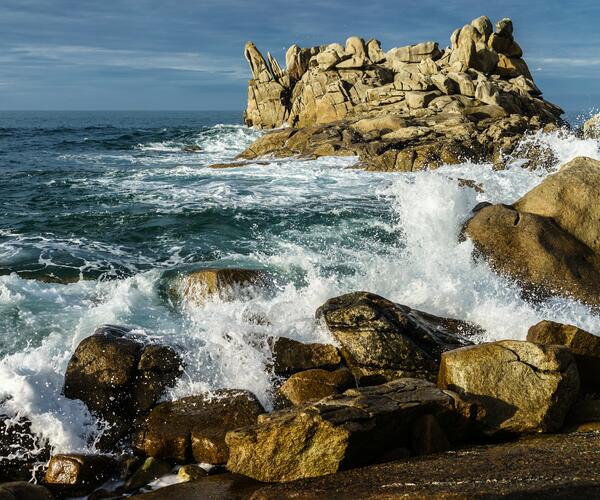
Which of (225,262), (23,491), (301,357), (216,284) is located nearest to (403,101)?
(225,262)

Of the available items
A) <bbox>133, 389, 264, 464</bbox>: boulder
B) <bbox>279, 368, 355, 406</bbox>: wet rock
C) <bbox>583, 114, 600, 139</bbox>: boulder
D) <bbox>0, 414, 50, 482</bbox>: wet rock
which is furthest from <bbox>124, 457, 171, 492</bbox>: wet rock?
<bbox>583, 114, 600, 139</bbox>: boulder

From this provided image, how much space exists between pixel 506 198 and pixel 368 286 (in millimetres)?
8003

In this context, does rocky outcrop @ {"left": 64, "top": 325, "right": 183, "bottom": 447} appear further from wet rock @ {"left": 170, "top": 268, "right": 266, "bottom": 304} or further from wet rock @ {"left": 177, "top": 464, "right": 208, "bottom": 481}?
wet rock @ {"left": 170, "top": 268, "right": 266, "bottom": 304}

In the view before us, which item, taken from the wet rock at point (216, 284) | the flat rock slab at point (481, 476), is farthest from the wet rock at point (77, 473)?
the wet rock at point (216, 284)

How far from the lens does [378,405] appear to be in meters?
5.71

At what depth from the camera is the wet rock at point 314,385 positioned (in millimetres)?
6824

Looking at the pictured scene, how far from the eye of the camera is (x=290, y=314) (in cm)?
881

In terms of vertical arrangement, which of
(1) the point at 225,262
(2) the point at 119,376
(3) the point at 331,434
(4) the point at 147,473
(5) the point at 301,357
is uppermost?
(1) the point at 225,262

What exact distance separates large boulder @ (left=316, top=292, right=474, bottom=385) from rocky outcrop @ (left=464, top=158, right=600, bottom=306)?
9.09 feet

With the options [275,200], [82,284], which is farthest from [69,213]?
[82,284]

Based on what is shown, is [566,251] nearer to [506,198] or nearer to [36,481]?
[506,198]

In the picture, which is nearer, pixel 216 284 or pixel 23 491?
pixel 23 491

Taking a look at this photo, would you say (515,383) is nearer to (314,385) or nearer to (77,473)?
(314,385)

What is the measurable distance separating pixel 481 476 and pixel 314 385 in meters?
2.73
